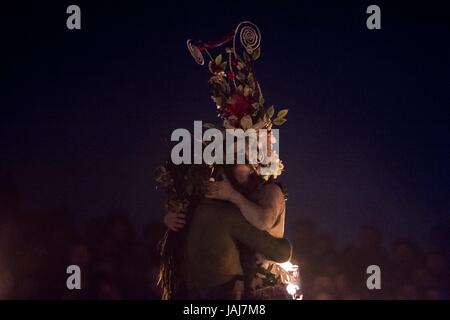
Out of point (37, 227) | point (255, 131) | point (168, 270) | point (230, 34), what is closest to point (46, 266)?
point (37, 227)

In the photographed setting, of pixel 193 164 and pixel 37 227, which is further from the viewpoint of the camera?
pixel 37 227

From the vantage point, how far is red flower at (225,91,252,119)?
4.05 metres

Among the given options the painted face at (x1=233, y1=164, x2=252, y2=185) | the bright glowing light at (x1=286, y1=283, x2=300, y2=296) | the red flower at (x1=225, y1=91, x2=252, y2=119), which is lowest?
the bright glowing light at (x1=286, y1=283, x2=300, y2=296)

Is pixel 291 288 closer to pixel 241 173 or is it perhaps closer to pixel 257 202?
pixel 257 202

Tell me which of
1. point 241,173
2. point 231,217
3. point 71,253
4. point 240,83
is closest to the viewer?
point 231,217

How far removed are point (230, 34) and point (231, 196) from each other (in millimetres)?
1028

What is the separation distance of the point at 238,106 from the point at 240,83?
18 cm

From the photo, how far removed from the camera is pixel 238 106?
13.3 ft

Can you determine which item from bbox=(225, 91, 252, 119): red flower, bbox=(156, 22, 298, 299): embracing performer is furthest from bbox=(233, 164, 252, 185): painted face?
bbox=(225, 91, 252, 119): red flower

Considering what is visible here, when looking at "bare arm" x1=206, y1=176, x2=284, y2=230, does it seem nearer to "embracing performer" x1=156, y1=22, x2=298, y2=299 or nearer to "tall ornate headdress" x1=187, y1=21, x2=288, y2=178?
"embracing performer" x1=156, y1=22, x2=298, y2=299

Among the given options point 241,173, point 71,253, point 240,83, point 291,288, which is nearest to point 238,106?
point 240,83

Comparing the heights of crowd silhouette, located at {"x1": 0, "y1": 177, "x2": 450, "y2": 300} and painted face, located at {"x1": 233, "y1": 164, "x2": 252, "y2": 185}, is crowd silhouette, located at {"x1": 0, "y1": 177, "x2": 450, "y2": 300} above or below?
below

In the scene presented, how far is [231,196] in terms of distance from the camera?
3.92 meters

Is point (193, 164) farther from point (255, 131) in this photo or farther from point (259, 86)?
point (259, 86)
